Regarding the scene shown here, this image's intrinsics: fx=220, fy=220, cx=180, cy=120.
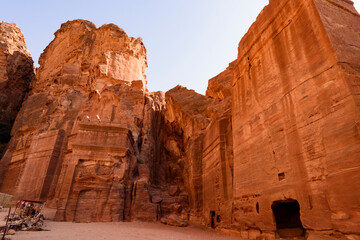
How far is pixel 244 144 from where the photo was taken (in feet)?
29.3

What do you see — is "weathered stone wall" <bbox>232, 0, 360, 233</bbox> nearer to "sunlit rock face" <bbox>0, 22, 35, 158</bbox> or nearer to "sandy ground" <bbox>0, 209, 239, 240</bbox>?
"sandy ground" <bbox>0, 209, 239, 240</bbox>

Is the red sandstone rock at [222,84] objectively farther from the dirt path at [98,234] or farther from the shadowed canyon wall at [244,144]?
the dirt path at [98,234]

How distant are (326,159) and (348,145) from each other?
622mm

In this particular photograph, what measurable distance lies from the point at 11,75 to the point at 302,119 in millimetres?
38746

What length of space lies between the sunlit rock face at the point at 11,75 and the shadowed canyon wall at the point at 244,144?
23.1 ft

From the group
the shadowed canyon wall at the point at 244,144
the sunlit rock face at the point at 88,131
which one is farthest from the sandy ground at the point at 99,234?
the sunlit rock face at the point at 88,131

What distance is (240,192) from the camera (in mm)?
8680

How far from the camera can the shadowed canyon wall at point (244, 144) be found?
5348 mm

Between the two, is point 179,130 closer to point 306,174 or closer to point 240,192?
point 240,192

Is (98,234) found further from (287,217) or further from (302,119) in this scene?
(302,119)

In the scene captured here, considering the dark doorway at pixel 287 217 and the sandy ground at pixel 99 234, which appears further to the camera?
the dark doorway at pixel 287 217

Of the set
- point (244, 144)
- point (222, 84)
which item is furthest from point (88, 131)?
point (222, 84)

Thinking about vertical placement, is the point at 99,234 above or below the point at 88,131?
below

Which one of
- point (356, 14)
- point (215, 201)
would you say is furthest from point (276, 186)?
point (356, 14)
